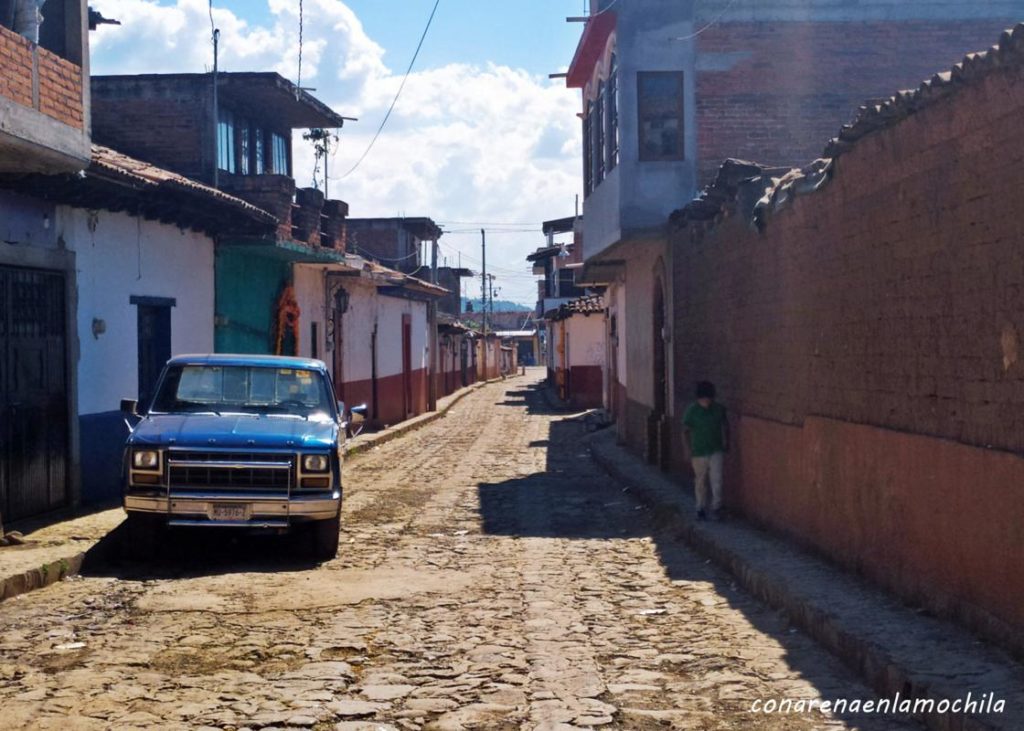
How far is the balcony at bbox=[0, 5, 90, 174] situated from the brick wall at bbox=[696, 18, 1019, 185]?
372 inches

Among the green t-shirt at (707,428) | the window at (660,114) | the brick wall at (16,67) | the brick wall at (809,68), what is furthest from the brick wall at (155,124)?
the green t-shirt at (707,428)

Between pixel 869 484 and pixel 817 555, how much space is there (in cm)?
147

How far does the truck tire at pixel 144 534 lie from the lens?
1072 cm

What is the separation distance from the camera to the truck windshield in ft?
38.9

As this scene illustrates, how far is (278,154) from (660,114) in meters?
10.6

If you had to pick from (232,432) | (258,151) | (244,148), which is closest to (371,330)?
(258,151)

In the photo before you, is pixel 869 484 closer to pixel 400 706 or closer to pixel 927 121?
pixel 927 121

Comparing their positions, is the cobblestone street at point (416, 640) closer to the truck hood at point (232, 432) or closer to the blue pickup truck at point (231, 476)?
the blue pickup truck at point (231, 476)

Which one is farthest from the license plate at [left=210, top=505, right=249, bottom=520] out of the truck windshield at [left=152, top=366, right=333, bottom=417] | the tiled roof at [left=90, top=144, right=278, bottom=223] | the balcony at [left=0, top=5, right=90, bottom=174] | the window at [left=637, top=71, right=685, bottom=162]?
the window at [left=637, top=71, right=685, bottom=162]

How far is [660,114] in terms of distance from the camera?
18.2m

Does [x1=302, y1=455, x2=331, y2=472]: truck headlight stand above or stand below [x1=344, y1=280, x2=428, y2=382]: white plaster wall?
below

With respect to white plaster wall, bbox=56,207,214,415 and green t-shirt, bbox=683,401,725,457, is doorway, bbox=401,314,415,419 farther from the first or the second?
green t-shirt, bbox=683,401,725,457

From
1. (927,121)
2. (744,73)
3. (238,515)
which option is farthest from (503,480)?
(927,121)

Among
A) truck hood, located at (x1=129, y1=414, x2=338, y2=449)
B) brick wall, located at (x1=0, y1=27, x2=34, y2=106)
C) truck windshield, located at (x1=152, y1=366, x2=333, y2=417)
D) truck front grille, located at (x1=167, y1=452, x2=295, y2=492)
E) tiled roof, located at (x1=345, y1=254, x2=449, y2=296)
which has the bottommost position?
truck front grille, located at (x1=167, y1=452, x2=295, y2=492)
